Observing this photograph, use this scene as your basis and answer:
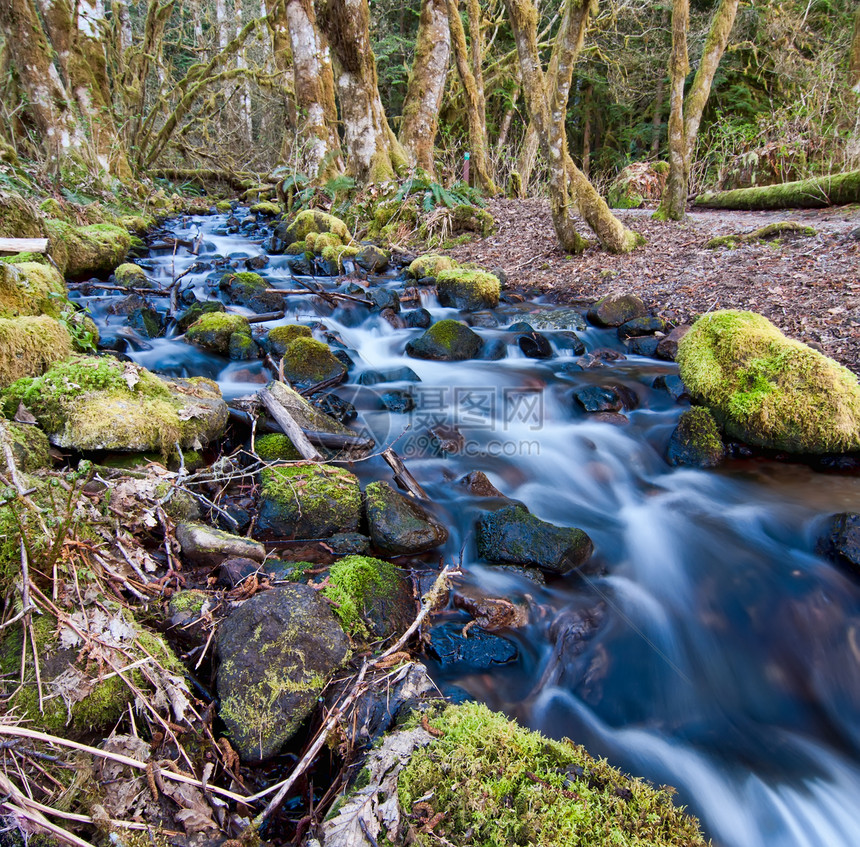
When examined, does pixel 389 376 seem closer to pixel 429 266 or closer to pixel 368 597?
pixel 368 597

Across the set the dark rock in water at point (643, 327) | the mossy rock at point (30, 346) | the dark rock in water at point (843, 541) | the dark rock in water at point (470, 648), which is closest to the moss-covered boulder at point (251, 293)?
the mossy rock at point (30, 346)

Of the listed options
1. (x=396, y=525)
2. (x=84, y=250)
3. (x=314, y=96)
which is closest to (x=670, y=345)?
(x=396, y=525)

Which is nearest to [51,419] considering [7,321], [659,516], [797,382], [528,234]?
[7,321]

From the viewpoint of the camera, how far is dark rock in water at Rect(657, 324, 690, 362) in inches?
236

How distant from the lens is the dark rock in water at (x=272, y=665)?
193 cm

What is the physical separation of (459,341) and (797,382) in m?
3.47

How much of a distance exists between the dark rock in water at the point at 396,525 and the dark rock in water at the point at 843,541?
2.45 metres

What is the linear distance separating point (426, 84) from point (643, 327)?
8.79 m

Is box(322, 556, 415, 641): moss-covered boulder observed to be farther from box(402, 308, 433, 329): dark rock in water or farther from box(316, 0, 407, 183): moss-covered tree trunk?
box(316, 0, 407, 183): moss-covered tree trunk

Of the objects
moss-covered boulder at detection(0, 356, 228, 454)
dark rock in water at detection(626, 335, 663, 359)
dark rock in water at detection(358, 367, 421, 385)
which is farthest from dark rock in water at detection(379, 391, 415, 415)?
dark rock in water at detection(626, 335, 663, 359)

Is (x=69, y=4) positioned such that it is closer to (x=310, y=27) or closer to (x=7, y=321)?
(x=310, y=27)

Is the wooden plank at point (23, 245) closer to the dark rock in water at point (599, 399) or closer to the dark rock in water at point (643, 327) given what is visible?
the dark rock in water at point (599, 399)

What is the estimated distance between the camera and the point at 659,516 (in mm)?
4062

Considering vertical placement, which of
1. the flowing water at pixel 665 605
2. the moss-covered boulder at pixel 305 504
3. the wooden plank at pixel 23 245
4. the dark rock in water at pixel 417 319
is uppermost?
the wooden plank at pixel 23 245
